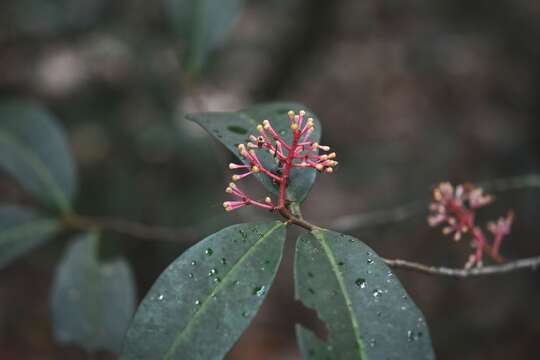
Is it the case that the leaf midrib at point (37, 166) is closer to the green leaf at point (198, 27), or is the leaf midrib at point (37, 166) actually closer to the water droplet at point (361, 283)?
the green leaf at point (198, 27)

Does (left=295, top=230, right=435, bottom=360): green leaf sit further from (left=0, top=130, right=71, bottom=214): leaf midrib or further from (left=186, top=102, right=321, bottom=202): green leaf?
(left=0, top=130, right=71, bottom=214): leaf midrib

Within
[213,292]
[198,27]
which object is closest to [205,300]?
[213,292]

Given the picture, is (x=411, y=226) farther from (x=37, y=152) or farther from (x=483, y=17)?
(x=37, y=152)

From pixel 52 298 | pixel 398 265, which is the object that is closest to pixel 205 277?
pixel 398 265

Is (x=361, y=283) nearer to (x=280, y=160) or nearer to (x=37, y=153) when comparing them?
(x=280, y=160)

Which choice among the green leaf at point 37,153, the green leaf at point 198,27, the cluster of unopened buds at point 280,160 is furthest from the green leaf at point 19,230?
the cluster of unopened buds at point 280,160
